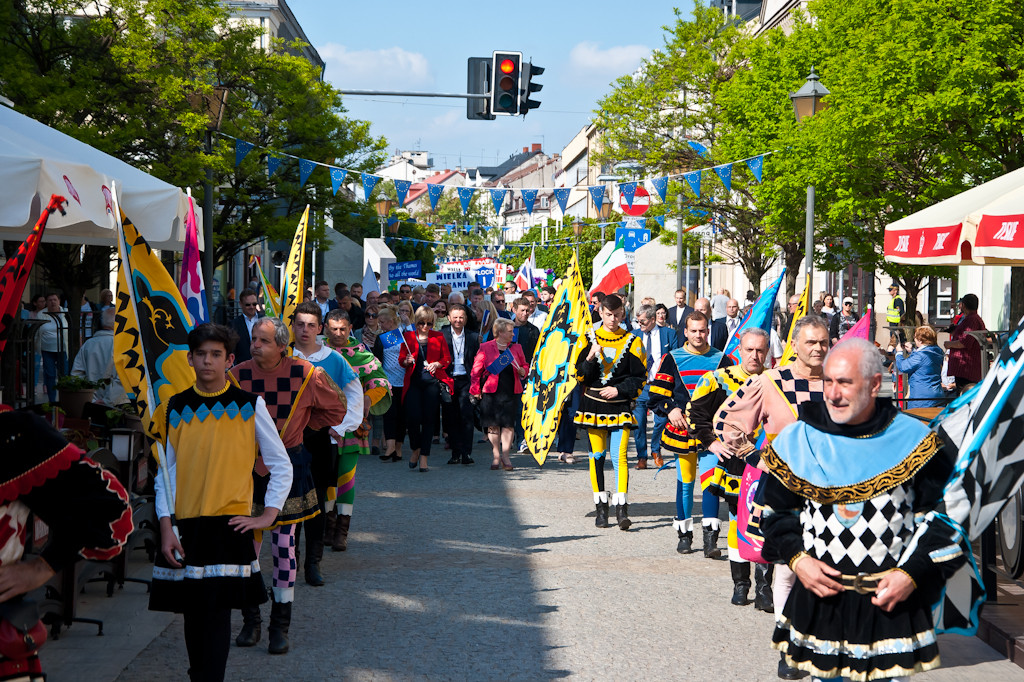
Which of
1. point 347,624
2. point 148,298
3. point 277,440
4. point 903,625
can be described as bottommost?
point 347,624

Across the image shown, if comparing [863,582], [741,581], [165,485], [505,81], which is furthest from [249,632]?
[505,81]

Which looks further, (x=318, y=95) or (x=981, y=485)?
(x=318, y=95)

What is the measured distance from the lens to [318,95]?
30812mm

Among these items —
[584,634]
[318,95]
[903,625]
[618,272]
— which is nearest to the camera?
[903,625]

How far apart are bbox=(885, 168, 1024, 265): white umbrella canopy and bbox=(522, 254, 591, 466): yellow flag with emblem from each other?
2.96 meters

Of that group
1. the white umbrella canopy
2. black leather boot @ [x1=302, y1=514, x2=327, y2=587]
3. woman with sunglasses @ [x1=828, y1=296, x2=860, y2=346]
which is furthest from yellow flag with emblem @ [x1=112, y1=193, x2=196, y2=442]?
woman with sunglasses @ [x1=828, y1=296, x2=860, y2=346]

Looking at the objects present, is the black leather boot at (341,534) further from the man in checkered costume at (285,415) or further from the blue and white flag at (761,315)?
the blue and white flag at (761,315)

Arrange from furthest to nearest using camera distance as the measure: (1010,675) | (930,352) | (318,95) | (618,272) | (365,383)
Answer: (318,95), (618,272), (930,352), (365,383), (1010,675)

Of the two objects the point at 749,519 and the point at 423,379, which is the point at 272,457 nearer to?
the point at 749,519

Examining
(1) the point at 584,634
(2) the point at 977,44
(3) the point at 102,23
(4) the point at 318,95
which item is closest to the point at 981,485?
(1) the point at 584,634

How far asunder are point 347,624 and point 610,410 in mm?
3747

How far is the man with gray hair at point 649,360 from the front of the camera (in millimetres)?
13547

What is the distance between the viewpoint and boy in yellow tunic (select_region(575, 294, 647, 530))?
1001 centimetres

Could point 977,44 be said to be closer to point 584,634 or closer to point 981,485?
point 584,634
